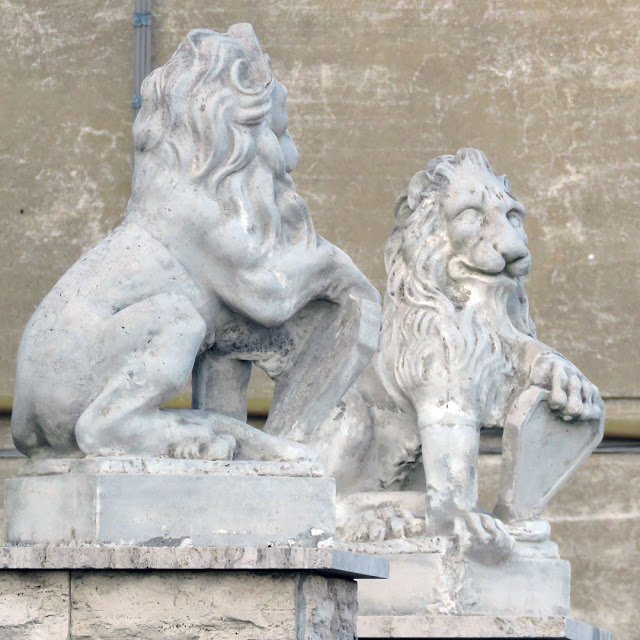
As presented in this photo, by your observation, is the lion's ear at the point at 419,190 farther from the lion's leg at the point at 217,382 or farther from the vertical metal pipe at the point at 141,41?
the vertical metal pipe at the point at 141,41

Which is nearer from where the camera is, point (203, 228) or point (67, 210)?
point (203, 228)

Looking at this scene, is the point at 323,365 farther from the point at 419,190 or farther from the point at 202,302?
the point at 419,190

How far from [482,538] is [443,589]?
213 millimetres

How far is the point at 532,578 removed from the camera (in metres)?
6.14

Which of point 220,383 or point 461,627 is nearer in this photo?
point 220,383

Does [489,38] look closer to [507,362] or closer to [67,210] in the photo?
[67,210]

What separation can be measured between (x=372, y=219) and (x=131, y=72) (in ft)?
5.58

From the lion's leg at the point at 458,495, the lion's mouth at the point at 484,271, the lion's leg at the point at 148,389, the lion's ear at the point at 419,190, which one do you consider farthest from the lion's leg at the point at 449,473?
the lion's leg at the point at 148,389

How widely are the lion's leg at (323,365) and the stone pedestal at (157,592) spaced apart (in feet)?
2.06

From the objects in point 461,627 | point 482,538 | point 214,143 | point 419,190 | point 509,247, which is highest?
point 419,190

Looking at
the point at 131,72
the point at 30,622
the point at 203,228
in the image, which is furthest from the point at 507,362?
the point at 131,72

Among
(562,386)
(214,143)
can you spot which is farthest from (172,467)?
(562,386)

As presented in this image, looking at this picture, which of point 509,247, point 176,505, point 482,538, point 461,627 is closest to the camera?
point 176,505

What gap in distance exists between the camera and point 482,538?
6.02 meters
